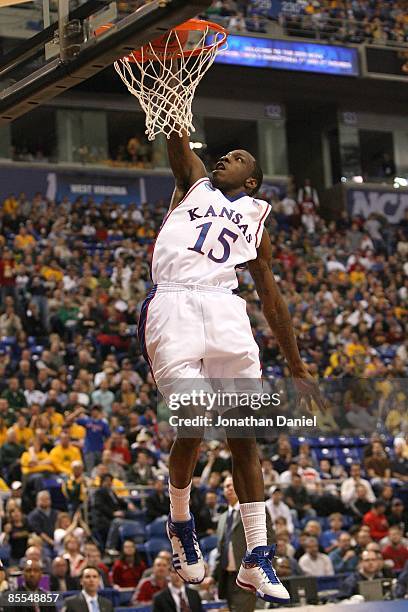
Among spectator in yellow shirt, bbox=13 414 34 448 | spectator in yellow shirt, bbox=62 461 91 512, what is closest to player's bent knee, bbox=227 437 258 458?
spectator in yellow shirt, bbox=62 461 91 512

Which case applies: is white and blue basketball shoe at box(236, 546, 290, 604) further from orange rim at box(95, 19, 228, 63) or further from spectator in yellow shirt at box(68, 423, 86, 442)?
spectator in yellow shirt at box(68, 423, 86, 442)

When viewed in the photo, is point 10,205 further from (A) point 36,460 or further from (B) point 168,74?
(B) point 168,74

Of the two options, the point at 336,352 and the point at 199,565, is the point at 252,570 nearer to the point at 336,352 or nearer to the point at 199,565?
the point at 199,565

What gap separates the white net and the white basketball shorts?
0.89m

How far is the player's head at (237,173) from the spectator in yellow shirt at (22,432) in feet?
26.6

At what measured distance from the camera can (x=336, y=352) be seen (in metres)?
19.3

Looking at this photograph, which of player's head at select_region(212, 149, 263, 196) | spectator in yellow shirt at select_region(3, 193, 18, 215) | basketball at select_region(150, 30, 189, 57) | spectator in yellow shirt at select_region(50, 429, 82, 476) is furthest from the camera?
spectator in yellow shirt at select_region(3, 193, 18, 215)

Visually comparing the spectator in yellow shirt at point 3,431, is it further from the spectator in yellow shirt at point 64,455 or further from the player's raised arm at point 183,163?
the player's raised arm at point 183,163

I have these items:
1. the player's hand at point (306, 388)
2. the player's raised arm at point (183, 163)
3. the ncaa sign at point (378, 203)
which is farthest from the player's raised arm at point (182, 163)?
the ncaa sign at point (378, 203)

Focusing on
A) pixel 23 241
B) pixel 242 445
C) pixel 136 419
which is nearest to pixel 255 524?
pixel 242 445

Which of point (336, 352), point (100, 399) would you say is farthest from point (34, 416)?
point (336, 352)

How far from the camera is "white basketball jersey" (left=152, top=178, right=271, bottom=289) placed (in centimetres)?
573

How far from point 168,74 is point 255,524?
2503 mm

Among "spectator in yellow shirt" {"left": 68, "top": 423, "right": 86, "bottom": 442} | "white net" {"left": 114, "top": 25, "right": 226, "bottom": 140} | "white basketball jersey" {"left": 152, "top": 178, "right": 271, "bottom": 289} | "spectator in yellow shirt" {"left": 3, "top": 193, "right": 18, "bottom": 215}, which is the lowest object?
"spectator in yellow shirt" {"left": 68, "top": 423, "right": 86, "bottom": 442}
